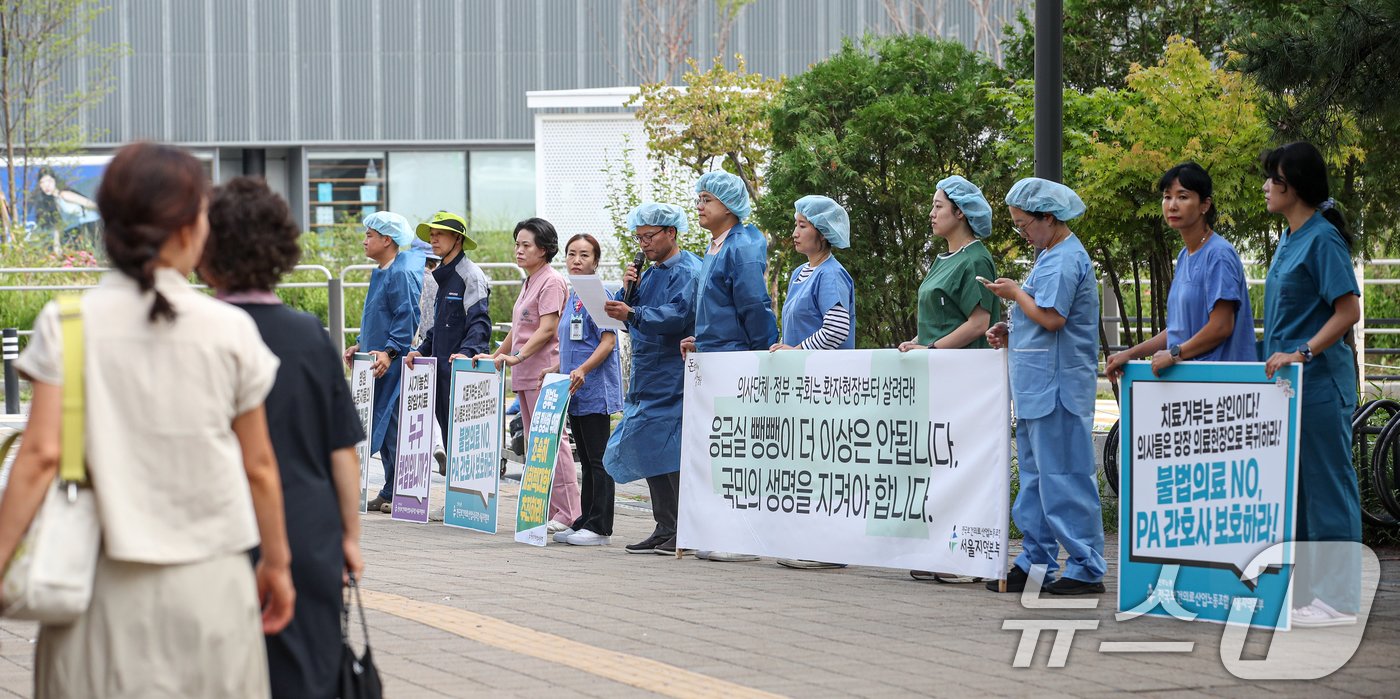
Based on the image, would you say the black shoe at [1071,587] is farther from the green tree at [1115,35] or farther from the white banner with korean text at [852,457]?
the green tree at [1115,35]

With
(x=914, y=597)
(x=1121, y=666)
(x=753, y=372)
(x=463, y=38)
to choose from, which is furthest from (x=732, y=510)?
(x=463, y=38)

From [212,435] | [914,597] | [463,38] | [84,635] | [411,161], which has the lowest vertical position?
[914,597]

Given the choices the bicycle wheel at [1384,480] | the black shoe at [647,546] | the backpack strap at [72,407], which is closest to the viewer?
the backpack strap at [72,407]

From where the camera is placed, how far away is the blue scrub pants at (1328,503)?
21.7 feet

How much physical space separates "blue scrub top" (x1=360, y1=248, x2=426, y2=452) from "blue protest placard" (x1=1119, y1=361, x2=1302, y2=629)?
5856 millimetres

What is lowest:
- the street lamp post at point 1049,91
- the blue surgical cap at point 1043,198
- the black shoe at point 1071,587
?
the black shoe at point 1071,587

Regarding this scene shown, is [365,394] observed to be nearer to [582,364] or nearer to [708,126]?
[582,364]

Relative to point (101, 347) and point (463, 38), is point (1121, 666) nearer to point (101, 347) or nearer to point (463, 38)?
point (101, 347)

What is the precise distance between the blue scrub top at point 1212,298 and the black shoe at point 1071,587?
118cm

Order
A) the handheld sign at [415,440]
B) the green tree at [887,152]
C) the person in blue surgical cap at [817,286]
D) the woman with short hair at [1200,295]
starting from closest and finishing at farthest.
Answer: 1. the woman with short hair at [1200,295]
2. the person in blue surgical cap at [817,286]
3. the handheld sign at [415,440]
4. the green tree at [887,152]

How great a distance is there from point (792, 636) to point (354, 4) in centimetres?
4191

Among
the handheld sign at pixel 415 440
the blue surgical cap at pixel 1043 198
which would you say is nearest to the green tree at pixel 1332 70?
the blue surgical cap at pixel 1043 198

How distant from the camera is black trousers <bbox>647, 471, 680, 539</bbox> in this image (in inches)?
370

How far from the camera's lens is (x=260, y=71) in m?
46.2
